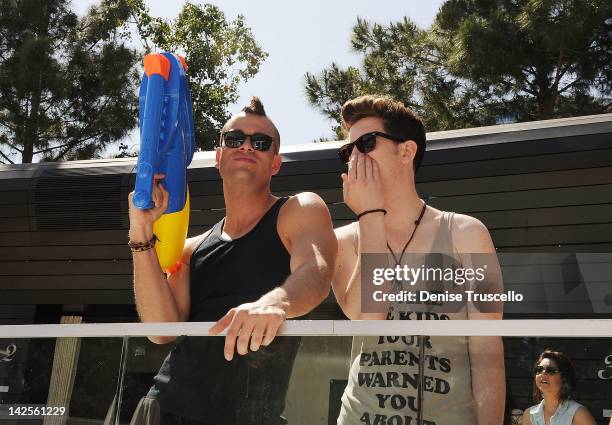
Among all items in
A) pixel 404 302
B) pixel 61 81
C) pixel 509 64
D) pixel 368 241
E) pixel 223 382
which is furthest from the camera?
pixel 61 81

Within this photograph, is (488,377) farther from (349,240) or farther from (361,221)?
(349,240)

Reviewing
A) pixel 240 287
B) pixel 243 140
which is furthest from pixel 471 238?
pixel 243 140

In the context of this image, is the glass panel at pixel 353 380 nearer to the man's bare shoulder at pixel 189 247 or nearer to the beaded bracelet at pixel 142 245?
the beaded bracelet at pixel 142 245

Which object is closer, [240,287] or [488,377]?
[488,377]

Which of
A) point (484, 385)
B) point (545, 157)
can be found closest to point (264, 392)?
point (484, 385)

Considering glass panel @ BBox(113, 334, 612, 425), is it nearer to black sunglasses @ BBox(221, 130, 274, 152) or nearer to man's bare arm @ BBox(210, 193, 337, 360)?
man's bare arm @ BBox(210, 193, 337, 360)

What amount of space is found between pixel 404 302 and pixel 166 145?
29.9 inches

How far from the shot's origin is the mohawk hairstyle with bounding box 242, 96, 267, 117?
2.26 meters

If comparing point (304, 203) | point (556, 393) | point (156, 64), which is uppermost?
point (156, 64)

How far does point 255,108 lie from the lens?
7.45ft

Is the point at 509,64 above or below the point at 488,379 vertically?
above

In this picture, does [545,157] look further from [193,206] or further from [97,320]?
[97,320]

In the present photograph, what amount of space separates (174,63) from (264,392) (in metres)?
0.97

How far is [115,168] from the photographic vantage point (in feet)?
18.0
